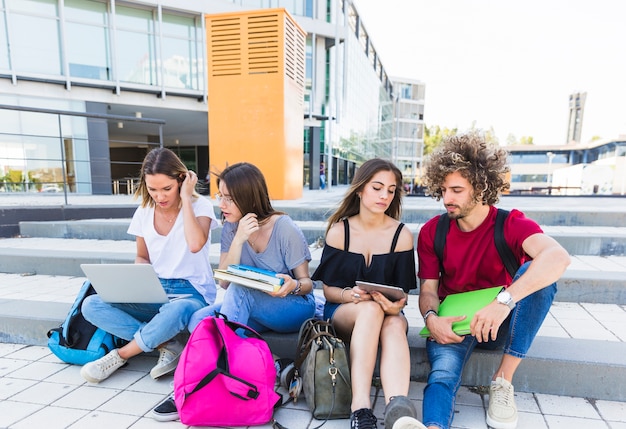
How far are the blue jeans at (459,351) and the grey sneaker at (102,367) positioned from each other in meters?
1.81

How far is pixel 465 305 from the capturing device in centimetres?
189

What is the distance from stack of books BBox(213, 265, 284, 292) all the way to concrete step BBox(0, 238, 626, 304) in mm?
1449

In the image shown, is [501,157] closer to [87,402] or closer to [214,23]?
[87,402]

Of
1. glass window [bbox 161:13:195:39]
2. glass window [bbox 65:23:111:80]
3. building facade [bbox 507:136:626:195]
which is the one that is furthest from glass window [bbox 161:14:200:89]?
building facade [bbox 507:136:626:195]

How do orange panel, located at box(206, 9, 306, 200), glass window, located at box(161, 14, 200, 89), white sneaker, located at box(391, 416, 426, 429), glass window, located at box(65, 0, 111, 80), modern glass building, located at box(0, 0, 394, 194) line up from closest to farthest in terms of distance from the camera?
white sneaker, located at box(391, 416, 426, 429), orange panel, located at box(206, 9, 306, 200), modern glass building, located at box(0, 0, 394, 194), glass window, located at box(65, 0, 111, 80), glass window, located at box(161, 14, 200, 89)

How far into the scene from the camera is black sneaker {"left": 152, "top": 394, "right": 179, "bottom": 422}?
187 cm

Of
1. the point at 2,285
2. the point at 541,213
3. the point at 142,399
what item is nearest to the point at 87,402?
the point at 142,399

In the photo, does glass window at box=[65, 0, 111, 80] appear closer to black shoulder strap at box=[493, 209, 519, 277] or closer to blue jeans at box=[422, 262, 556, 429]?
black shoulder strap at box=[493, 209, 519, 277]

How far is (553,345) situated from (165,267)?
2.49m

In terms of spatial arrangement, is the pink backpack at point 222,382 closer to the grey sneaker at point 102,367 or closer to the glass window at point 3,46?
the grey sneaker at point 102,367

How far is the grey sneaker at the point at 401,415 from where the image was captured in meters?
1.55

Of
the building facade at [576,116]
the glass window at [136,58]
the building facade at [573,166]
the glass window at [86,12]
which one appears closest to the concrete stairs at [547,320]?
the glass window at [136,58]

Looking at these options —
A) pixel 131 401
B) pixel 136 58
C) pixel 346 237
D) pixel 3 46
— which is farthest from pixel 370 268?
pixel 3 46

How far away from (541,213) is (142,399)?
18.1ft
